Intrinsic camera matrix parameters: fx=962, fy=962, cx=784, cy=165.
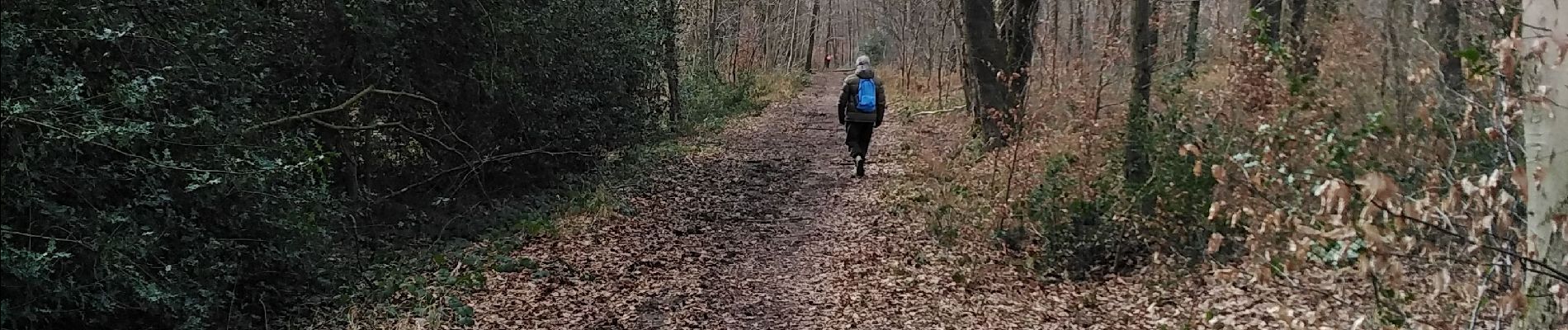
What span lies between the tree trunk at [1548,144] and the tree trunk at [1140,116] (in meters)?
3.95

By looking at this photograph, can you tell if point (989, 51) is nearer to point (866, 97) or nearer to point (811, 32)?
point (866, 97)

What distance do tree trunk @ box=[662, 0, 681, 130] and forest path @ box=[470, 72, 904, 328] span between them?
297 cm

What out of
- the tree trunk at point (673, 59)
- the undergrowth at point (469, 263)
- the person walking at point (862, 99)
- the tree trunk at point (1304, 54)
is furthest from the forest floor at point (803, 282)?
the tree trunk at point (673, 59)

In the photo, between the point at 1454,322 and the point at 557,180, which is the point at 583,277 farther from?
the point at 1454,322

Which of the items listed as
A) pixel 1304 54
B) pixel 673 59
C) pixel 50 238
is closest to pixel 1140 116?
pixel 1304 54

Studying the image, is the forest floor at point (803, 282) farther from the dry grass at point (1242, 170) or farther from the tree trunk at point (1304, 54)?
the tree trunk at point (1304, 54)

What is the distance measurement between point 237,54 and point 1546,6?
612 cm

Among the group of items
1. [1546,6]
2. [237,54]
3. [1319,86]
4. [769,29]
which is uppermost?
[1546,6]

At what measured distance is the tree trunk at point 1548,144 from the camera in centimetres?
293

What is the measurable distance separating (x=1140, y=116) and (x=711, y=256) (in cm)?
366

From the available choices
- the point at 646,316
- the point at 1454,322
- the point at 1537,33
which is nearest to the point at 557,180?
the point at 646,316

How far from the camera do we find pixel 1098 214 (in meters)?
7.41

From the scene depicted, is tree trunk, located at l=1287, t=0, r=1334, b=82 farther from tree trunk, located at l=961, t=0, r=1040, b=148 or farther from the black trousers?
the black trousers

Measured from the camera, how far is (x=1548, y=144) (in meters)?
3.05
